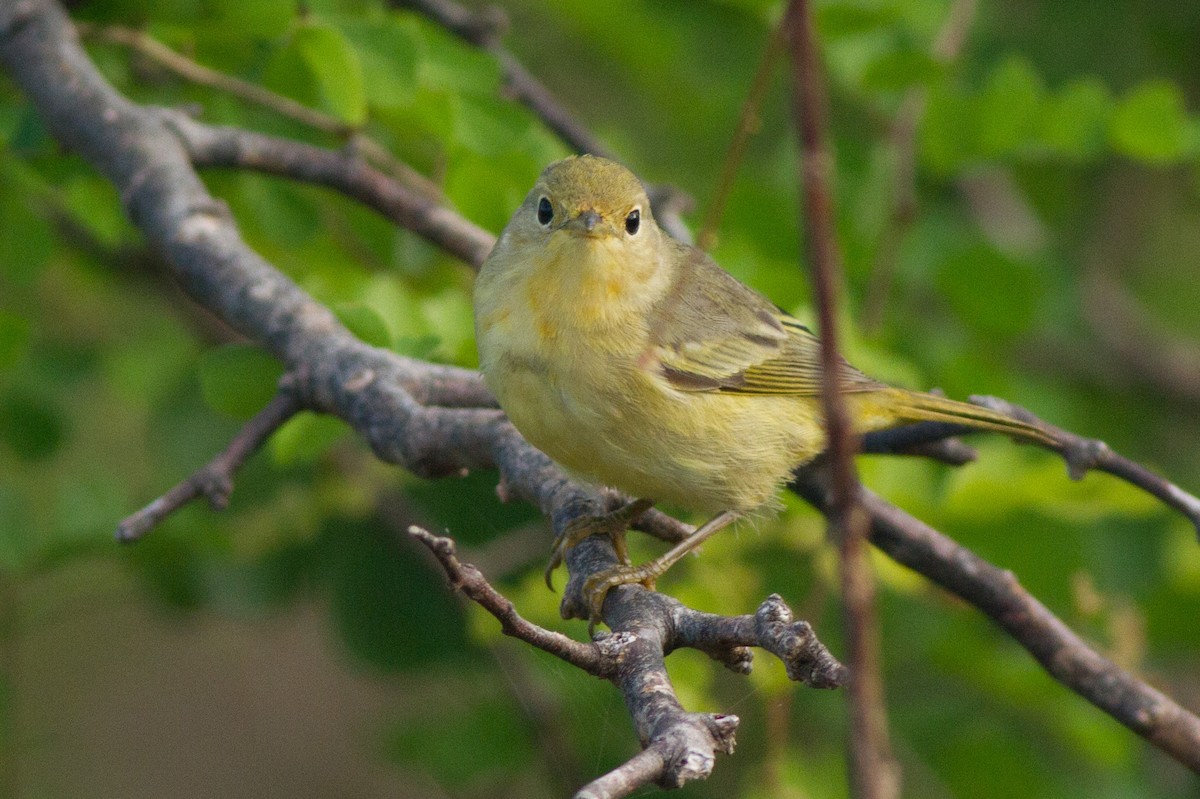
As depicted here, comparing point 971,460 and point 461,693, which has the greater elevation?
point 971,460

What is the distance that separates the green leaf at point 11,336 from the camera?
142 inches

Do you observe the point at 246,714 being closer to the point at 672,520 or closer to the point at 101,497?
the point at 101,497

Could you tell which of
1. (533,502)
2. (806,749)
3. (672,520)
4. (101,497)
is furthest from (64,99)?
(806,749)

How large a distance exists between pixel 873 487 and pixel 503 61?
2.00 m

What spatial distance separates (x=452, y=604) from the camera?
478cm

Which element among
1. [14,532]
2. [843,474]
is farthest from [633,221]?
[843,474]

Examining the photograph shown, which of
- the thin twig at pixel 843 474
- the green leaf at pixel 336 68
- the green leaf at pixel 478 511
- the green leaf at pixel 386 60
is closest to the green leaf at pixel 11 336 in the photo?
the green leaf at pixel 336 68

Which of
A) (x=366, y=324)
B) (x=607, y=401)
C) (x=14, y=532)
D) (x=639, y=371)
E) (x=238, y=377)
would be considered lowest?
(x=14, y=532)

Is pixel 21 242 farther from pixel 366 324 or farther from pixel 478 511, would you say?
pixel 478 511

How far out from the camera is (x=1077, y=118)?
4.11 meters

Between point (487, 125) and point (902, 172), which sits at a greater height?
point (902, 172)

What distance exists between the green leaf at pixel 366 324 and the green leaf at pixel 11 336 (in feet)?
3.40

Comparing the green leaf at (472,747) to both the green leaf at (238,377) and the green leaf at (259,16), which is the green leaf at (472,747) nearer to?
the green leaf at (238,377)

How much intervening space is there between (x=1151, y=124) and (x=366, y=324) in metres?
2.65
